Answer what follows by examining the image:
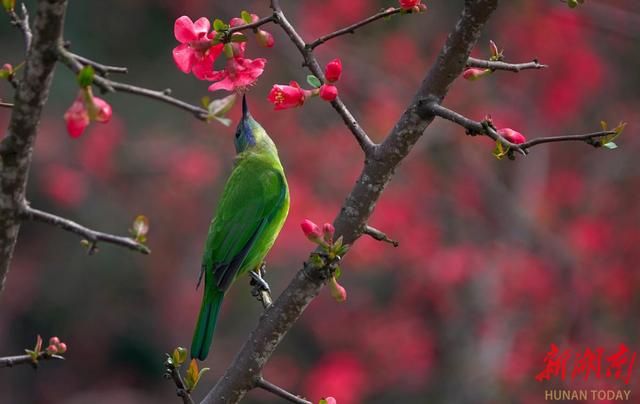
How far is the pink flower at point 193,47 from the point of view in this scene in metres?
1.71

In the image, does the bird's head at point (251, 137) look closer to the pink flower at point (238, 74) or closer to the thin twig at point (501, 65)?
the pink flower at point (238, 74)

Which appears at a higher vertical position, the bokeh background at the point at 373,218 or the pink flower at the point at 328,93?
the pink flower at the point at 328,93

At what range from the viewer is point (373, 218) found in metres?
7.14

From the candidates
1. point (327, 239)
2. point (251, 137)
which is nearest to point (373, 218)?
point (251, 137)

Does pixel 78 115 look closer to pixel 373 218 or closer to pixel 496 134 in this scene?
pixel 496 134

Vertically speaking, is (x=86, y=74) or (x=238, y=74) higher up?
(x=86, y=74)

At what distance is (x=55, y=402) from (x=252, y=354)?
7.40m

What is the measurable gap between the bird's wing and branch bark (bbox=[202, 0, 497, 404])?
1.09m

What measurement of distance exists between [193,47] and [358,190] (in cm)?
48


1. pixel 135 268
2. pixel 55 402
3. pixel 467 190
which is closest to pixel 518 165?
pixel 467 190

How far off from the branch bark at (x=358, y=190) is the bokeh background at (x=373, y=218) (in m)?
3.97

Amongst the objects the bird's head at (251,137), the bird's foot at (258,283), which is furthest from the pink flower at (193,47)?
the bird's head at (251,137)

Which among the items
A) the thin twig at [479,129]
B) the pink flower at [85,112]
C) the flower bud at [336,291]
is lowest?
the flower bud at [336,291]

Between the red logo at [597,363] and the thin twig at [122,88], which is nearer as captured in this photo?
the thin twig at [122,88]
